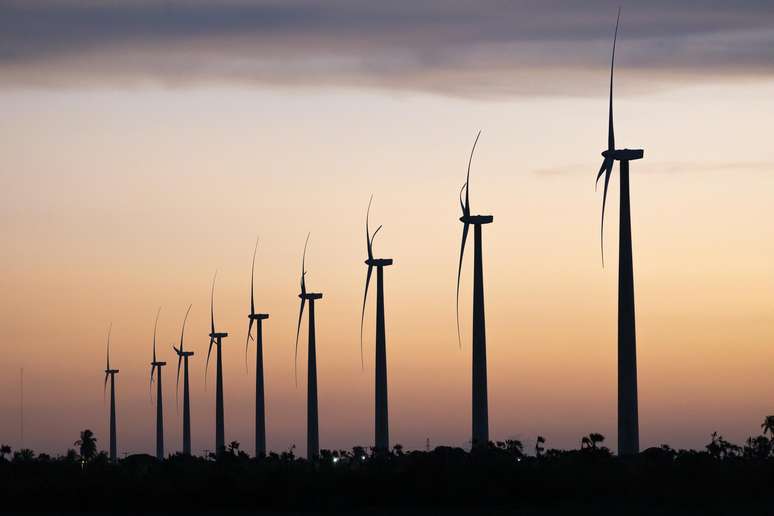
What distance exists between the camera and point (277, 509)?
9612cm

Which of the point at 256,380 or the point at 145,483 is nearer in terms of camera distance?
the point at 145,483

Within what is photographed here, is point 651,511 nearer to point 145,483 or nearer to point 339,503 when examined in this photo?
point 339,503

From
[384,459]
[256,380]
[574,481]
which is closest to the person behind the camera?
[574,481]

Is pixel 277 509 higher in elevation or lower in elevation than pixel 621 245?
lower

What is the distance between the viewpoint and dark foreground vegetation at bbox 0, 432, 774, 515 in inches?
3725

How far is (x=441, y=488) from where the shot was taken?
97.7 metres

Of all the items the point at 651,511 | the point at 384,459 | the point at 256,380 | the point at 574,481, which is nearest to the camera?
the point at 651,511

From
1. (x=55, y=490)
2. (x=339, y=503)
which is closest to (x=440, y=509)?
(x=339, y=503)

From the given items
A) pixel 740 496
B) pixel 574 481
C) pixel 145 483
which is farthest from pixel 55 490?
pixel 740 496

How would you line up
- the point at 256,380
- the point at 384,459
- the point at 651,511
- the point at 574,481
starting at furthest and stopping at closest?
the point at 256,380, the point at 384,459, the point at 574,481, the point at 651,511

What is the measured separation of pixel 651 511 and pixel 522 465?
48.3 feet

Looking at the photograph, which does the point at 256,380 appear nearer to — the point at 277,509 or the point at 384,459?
the point at 384,459

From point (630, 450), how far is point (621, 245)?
1102 cm

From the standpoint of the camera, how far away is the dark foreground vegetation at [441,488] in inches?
3725
